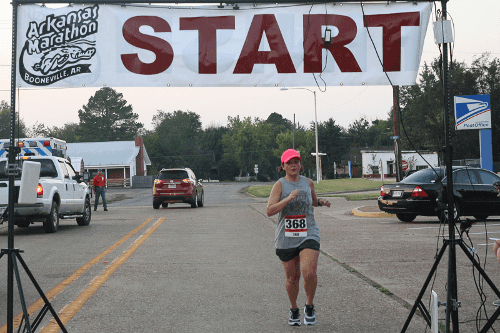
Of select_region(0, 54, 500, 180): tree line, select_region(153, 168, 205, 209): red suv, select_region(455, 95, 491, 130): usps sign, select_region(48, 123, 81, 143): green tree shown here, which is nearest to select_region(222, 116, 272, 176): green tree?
select_region(0, 54, 500, 180): tree line

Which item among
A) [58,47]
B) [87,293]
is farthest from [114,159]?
[58,47]

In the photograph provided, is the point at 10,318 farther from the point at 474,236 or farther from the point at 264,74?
the point at 474,236

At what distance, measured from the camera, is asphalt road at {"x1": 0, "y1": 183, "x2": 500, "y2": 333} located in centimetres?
582

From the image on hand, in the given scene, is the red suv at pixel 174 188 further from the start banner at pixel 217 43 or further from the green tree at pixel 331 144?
the green tree at pixel 331 144

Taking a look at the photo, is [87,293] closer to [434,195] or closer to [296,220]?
[296,220]

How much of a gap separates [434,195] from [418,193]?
0.45 metres

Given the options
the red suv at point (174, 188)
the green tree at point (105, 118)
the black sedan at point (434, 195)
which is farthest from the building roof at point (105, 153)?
the black sedan at point (434, 195)

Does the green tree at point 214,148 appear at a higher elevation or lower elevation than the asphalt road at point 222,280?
higher

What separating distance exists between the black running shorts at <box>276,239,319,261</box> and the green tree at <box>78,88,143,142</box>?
125 metres

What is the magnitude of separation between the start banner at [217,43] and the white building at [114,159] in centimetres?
7254

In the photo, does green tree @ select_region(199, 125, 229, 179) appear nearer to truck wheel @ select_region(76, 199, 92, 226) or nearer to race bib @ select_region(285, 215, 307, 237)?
truck wheel @ select_region(76, 199, 92, 226)

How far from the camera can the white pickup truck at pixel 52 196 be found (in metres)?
14.4

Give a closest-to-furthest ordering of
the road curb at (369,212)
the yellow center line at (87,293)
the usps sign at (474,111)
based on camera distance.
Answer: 1. the yellow center line at (87,293)
2. the usps sign at (474,111)
3. the road curb at (369,212)

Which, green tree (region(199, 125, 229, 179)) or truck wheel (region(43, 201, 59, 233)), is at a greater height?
green tree (region(199, 125, 229, 179))
